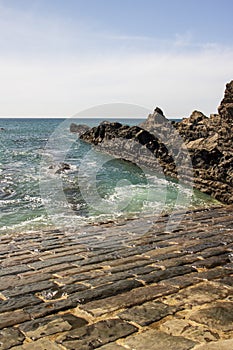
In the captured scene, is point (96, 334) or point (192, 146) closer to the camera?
point (96, 334)

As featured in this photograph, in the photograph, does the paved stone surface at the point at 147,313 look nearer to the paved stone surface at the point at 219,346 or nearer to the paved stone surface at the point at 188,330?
the paved stone surface at the point at 188,330

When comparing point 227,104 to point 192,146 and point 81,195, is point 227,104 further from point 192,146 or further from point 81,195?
point 81,195

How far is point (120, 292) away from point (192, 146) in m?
17.6

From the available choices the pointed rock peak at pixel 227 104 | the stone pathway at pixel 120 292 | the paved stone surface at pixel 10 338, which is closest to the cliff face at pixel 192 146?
the pointed rock peak at pixel 227 104

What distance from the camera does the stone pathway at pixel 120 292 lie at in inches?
154

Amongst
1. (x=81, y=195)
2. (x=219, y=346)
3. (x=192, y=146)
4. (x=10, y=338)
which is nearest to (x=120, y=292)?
(x=10, y=338)

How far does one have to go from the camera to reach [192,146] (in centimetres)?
2195

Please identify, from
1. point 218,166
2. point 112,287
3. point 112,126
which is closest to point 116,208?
point 218,166

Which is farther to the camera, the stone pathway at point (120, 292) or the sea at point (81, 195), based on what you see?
the sea at point (81, 195)

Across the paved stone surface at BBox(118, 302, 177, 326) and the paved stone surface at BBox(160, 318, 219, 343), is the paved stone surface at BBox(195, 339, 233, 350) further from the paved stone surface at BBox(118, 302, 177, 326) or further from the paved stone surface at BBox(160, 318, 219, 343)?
the paved stone surface at BBox(118, 302, 177, 326)

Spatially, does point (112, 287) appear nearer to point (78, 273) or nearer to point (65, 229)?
Result: point (78, 273)

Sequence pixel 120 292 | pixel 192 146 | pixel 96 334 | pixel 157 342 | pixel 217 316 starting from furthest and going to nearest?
pixel 192 146 < pixel 120 292 < pixel 217 316 < pixel 96 334 < pixel 157 342

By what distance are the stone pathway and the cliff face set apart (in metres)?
7.98

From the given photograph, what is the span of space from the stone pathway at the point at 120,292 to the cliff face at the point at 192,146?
7.98 metres
